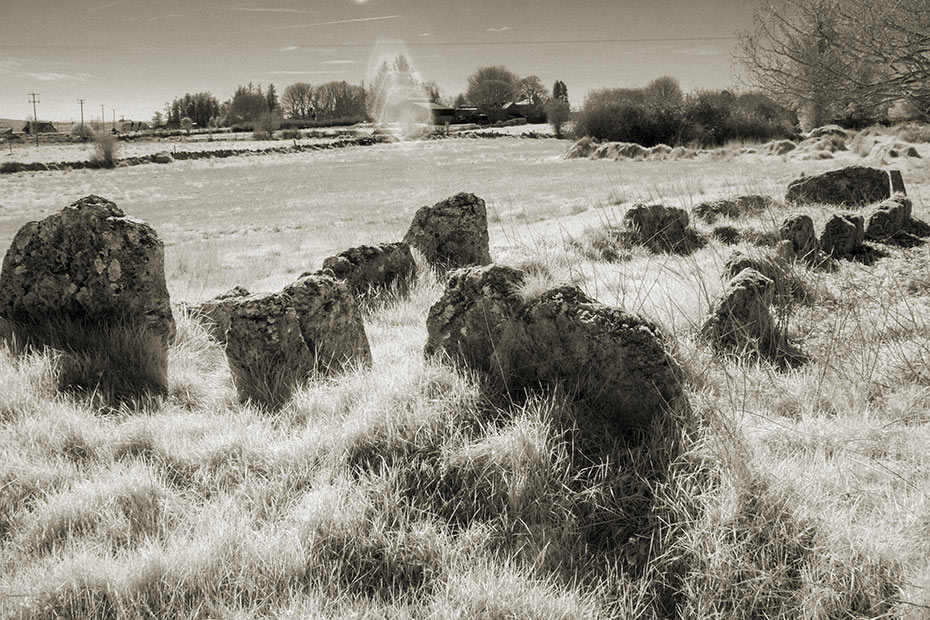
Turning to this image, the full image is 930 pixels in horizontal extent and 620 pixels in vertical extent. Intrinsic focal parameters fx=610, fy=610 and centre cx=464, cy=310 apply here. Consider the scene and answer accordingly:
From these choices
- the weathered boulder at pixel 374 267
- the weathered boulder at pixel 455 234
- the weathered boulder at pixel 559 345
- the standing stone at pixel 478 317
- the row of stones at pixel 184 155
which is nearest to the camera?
the weathered boulder at pixel 559 345

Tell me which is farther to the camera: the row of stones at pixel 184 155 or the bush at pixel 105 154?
the bush at pixel 105 154

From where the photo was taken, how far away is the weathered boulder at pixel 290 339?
3.57 metres

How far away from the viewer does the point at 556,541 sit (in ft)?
7.89

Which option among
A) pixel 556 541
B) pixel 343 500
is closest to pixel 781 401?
pixel 556 541

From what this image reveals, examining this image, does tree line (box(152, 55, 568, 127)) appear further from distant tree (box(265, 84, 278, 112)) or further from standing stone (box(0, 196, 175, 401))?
standing stone (box(0, 196, 175, 401))

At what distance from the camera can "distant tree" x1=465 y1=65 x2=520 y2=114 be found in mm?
97650

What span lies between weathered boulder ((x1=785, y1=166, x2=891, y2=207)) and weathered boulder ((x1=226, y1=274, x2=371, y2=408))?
26.7ft

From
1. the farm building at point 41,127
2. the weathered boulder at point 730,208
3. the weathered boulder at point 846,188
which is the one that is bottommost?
the weathered boulder at point 730,208

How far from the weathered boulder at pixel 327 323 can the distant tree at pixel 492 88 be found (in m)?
95.0

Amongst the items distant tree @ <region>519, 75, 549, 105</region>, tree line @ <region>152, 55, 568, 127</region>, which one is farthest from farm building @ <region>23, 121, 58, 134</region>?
distant tree @ <region>519, 75, 549, 105</region>

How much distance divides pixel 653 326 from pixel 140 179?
1568 inches

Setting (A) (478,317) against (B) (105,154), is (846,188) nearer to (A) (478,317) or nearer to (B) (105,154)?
(A) (478,317)

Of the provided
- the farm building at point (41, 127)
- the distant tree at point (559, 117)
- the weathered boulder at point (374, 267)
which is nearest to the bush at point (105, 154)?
the distant tree at point (559, 117)

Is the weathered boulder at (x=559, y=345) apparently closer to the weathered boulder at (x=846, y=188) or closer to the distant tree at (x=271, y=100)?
the weathered boulder at (x=846, y=188)
